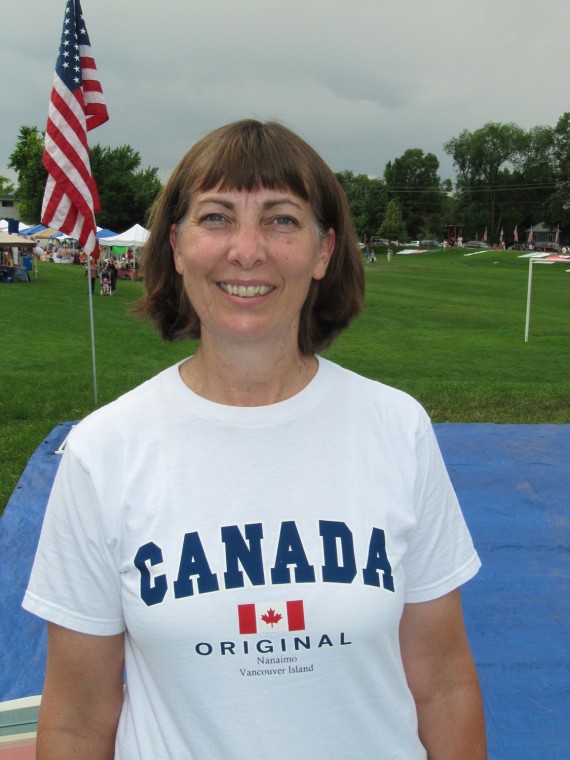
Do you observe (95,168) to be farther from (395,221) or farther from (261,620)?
(261,620)

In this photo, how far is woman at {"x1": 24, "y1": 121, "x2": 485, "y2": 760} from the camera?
1274 mm

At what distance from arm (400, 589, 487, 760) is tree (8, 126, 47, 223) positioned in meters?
64.6

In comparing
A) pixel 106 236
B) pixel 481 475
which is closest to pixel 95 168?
pixel 106 236

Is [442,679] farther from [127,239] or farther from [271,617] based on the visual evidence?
[127,239]

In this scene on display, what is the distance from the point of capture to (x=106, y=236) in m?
35.4

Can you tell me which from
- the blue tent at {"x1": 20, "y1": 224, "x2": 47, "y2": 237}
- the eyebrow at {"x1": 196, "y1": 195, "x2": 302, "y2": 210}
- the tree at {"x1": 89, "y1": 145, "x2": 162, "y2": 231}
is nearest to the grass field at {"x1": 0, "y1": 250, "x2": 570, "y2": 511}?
the eyebrow at {"x1": 196, "y1": 195, "x2": 302, "y2": 210}

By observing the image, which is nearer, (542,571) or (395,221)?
(542,571)

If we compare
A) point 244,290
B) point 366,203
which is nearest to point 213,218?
point 244,290

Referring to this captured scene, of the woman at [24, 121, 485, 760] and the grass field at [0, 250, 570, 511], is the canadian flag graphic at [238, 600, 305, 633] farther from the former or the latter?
the grass field at [0, 250, 570, 511]

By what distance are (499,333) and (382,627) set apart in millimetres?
17218

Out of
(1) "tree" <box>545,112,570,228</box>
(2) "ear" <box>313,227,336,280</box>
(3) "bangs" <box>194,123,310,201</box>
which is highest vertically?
(1) "tree" <box>545,112,570,228</box>

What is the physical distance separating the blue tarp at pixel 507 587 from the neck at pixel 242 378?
2.07 metres

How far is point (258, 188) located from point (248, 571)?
75 centimetres

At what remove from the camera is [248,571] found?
1.29 meters
